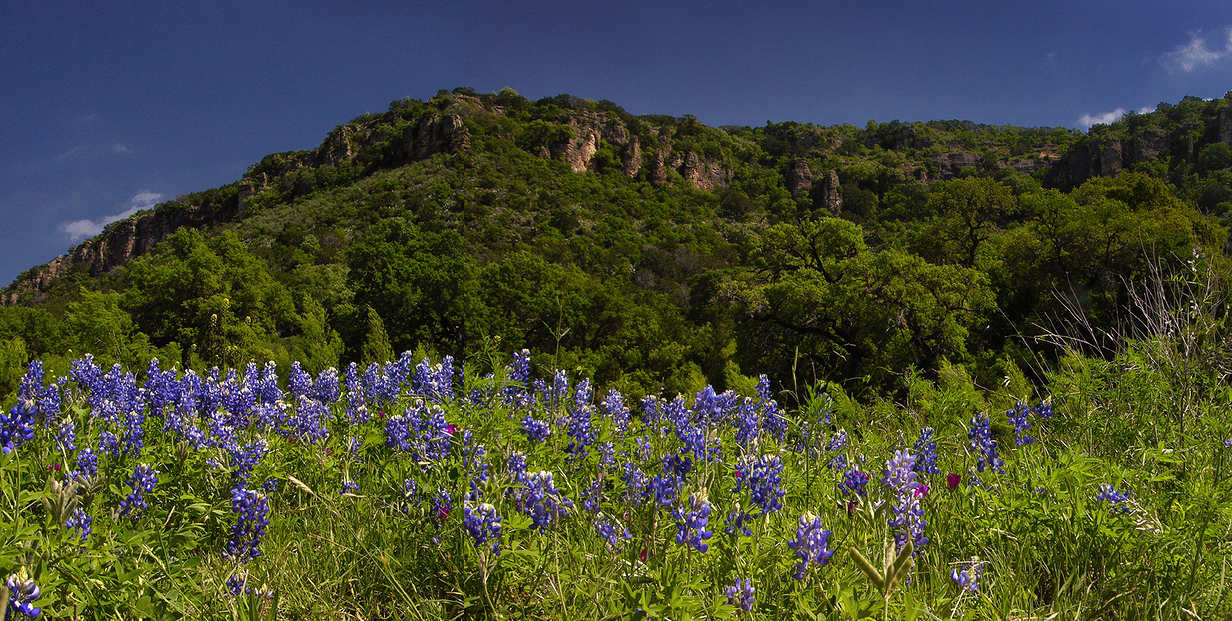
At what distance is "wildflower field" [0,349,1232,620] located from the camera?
1.66 meters

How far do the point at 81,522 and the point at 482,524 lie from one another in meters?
1.30

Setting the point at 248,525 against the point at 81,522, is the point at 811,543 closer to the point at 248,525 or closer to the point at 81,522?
the point at 248,525

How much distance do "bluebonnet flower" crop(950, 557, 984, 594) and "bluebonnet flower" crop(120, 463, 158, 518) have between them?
286cm

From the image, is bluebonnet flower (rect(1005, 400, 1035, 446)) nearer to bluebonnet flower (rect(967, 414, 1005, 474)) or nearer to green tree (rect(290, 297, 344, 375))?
bluebonnet flower (rect(967, 414, 1005, 474))

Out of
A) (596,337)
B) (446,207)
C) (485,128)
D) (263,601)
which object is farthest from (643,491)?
(485,128)

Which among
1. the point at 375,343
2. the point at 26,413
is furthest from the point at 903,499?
the point at 375,343

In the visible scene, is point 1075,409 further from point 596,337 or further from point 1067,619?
point 596,337

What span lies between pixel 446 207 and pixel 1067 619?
57701 millimetres

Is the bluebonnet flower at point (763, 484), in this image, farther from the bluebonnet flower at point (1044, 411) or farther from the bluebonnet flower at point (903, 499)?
the bluebonnet flower at point (1044, 411)

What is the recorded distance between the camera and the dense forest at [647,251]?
683 inches

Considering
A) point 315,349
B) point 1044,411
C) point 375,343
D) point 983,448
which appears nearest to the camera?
point 983,448

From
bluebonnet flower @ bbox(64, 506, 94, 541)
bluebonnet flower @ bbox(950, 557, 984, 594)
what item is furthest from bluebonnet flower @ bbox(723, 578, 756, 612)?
bluebonnet flower @ bbox(64, 506, 94, 541)

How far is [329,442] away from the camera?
303 centimetres

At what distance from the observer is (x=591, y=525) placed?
2.12 m
